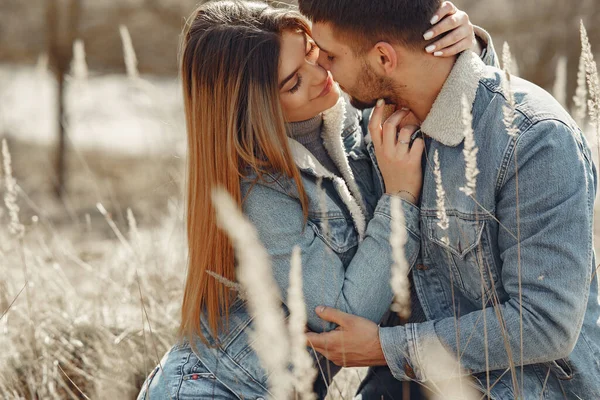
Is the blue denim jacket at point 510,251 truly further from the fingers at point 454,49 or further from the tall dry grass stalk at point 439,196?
the tall dry grass stalk at point 439,196

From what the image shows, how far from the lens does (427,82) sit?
2.16 m

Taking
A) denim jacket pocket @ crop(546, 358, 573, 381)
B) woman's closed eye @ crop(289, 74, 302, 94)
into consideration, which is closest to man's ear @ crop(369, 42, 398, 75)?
woman's closed eye @ crop(289, 74, 302, 94)

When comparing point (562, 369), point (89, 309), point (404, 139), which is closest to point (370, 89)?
point (404, 139)

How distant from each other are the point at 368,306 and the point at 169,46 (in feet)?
20.1

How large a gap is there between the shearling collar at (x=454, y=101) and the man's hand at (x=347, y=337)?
59cm

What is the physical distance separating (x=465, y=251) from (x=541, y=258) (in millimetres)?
247

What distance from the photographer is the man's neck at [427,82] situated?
84.4 inches

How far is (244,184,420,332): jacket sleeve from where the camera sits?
2.09 m

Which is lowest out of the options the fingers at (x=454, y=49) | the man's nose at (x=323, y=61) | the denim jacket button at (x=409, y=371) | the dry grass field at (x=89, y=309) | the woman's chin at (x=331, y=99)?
the dry grass field at (x=89, y=309)

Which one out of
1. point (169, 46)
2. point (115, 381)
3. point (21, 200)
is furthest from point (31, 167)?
point (115, 381)

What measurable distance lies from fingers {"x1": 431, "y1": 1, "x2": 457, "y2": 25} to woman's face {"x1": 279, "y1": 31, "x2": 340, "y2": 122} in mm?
387

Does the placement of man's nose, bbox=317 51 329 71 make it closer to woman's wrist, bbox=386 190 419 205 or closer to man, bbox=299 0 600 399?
man, bbox=299 0 600 399

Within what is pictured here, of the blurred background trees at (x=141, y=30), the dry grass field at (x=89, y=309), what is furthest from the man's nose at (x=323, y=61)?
the blurred background trees at (x=141, y=30)

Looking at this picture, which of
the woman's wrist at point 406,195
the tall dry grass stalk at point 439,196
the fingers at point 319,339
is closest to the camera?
the tall dry grass stalk at point 439,196
